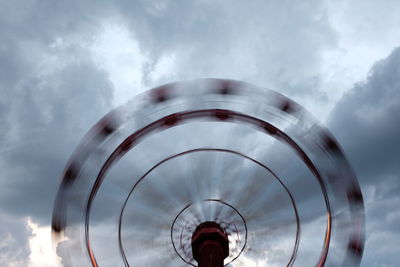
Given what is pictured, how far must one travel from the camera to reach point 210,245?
1177cm

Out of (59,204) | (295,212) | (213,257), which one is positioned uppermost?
(59,204)

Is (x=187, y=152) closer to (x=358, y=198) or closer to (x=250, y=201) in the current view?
(x=250, y=201)

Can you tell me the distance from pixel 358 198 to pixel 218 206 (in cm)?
494

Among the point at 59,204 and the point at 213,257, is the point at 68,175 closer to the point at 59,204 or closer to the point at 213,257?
the point at 59,204

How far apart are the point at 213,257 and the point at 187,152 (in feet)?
11.9

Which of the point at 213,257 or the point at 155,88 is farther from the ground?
the point at 155,88

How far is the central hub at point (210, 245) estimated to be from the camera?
11586 mm

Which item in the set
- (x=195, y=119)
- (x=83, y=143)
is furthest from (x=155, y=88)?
(x=83, y=143)

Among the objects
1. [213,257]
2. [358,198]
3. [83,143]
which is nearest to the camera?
[213,257]

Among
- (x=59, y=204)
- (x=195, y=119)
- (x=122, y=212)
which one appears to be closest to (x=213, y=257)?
(x=122, y=212)

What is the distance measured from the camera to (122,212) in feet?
42.4

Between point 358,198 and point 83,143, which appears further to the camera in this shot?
point 358,198

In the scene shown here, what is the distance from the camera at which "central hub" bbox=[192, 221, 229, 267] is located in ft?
38.0

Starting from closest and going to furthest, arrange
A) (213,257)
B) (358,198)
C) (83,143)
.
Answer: (213,257) → (83,143) → (358,198)
